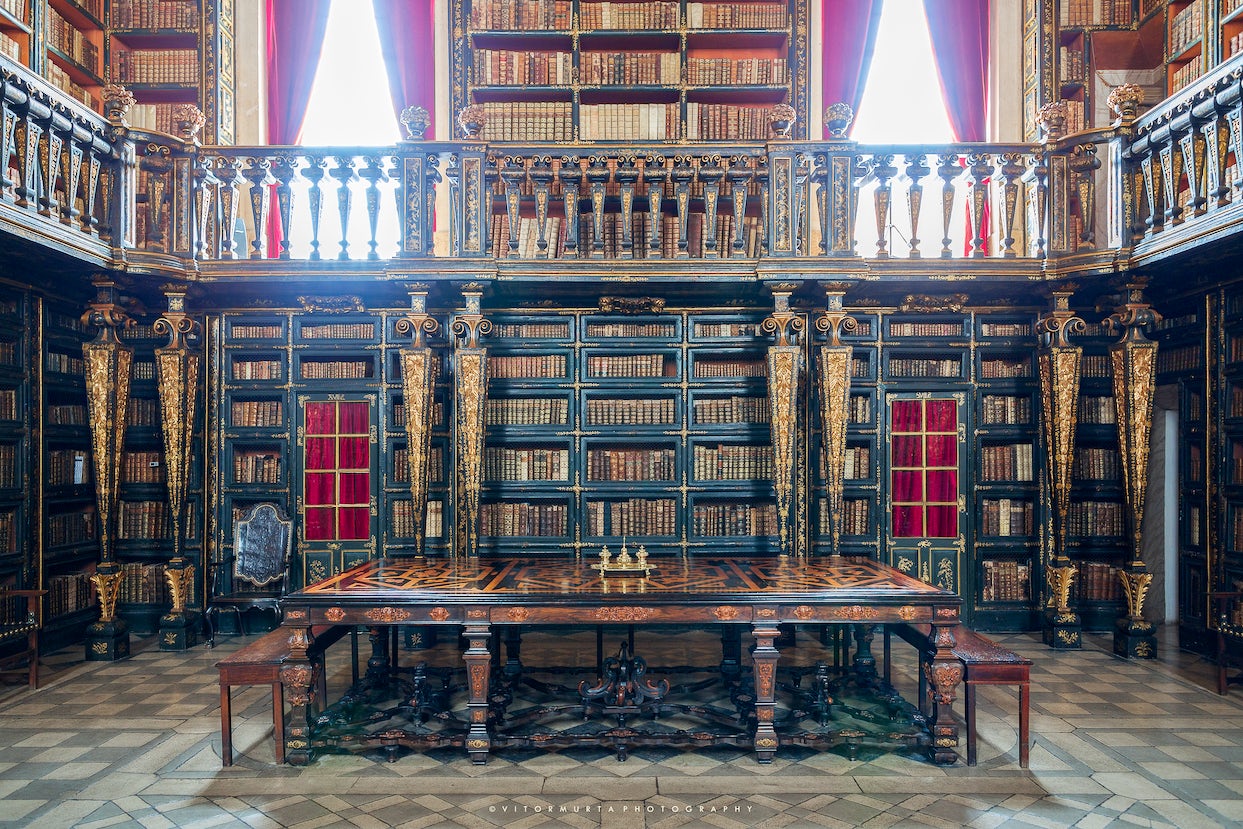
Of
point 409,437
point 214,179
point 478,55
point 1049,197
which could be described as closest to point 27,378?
point 214,179

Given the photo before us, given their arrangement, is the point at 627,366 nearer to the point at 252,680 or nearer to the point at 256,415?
the point at 256,415

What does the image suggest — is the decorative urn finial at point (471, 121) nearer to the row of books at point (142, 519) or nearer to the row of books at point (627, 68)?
the row of books at point (627, 68)

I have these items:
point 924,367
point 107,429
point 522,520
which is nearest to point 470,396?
point 522,520

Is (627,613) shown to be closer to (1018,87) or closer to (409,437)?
(409,437)

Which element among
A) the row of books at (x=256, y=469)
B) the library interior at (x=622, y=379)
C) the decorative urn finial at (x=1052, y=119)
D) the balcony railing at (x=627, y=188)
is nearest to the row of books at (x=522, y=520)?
the library interior at (x=622, y=379)

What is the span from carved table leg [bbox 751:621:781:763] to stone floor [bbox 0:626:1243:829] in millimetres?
79

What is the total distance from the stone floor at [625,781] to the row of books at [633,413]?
268 cm

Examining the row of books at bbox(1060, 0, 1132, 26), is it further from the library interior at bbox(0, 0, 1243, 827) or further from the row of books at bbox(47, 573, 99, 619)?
the row of books at bbox(47, 573, 99, 619)

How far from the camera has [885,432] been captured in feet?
19.1

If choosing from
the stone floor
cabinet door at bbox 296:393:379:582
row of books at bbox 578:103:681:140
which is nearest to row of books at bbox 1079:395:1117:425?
the stone floor

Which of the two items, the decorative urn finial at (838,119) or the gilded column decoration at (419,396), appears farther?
the gilded column decoration at (419,396)

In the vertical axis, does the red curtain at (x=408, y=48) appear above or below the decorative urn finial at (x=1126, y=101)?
above

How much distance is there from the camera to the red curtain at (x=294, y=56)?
6797mm

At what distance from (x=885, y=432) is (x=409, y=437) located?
3453mm
